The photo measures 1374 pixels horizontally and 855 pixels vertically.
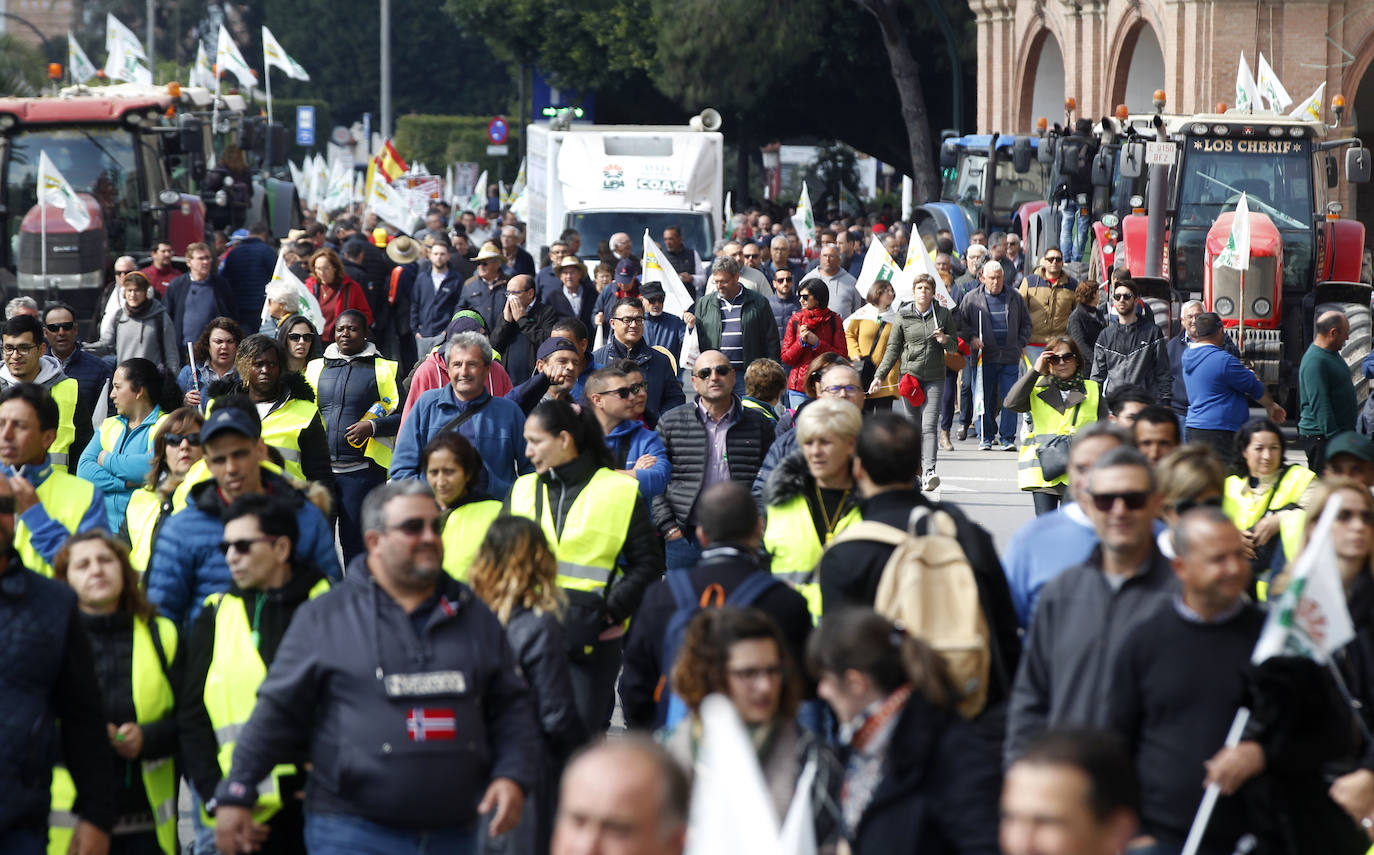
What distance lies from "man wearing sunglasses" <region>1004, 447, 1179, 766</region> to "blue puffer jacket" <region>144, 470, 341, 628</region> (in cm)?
228

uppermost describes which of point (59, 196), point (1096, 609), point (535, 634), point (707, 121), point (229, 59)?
point (229, 59)

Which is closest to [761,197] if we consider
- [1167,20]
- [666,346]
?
[1167,20]

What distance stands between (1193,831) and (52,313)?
8036 millimetres

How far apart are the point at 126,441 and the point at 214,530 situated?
266 cm

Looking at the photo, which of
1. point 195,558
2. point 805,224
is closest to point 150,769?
point 195,558

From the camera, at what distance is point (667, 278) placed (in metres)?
15.8

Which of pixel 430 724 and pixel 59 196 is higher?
pixel 59 196

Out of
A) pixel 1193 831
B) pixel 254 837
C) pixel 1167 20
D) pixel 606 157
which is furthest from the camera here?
pixel 1167 20

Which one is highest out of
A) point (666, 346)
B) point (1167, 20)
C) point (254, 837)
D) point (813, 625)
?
point (1167, 20)

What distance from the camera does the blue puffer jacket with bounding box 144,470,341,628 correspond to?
6.09 metres

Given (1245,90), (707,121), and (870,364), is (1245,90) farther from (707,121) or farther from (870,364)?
(870,364)

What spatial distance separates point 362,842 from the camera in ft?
16.2

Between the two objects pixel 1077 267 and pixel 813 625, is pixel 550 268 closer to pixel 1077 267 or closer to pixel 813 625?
pixel 1077 267

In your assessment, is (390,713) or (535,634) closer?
(390,713)
